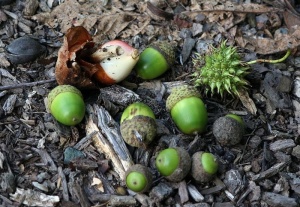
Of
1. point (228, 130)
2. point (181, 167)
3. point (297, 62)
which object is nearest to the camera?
point (181, 167)

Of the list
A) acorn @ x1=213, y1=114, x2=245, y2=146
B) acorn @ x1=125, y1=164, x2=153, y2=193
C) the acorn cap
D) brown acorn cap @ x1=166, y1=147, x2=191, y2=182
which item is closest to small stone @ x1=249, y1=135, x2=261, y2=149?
acorn @ x1=213, y1=114, x2=245, y2=146

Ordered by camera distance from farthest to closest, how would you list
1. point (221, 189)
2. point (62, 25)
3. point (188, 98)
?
point (62, 25), point (188, 98), point (221, 189)

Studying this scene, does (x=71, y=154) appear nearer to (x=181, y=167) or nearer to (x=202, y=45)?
(x=181, y=167)

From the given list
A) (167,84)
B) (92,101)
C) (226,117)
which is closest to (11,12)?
(92,101)

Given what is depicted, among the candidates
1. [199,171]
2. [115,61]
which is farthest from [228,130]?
[115,61]

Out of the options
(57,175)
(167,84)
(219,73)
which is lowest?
(57,175)

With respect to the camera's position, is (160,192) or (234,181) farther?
(234,181)

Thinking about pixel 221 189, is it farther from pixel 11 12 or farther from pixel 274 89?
pixel 11 12
